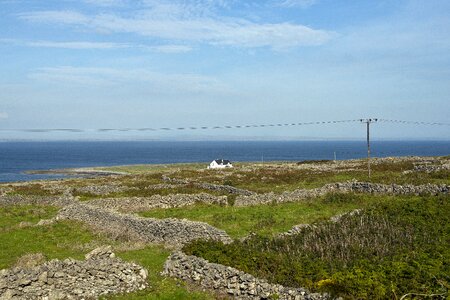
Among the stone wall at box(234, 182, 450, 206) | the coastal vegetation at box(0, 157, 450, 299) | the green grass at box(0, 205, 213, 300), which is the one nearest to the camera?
the coastal vegetation at box(0, 157, 450, 299)

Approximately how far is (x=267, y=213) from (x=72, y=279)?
17765 mm

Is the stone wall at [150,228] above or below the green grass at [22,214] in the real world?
above

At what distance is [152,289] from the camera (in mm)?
17625

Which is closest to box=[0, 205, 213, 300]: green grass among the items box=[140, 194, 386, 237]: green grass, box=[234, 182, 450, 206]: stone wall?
Result: box=[140, 194, 386, 237]: green grass

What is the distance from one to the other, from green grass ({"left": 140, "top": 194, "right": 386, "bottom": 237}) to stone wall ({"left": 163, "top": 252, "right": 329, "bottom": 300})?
7.72 m

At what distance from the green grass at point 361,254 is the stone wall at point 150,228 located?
365 cm

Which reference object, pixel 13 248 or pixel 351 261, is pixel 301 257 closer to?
pixel 351 261

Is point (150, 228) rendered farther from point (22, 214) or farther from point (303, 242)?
point (22, 214)

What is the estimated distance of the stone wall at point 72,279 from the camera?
16203 mm

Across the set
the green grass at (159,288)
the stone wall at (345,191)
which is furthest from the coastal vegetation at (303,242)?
the stone wall at (345,191)

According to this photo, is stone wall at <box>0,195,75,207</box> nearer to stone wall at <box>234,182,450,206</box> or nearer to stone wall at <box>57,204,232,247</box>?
stone wall at <box>57,204,232,247</box>

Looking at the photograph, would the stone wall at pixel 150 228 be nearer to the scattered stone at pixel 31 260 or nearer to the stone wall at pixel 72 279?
the stone wall at pixel 72 279

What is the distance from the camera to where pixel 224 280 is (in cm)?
1673

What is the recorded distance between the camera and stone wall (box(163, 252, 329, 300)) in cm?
1455
